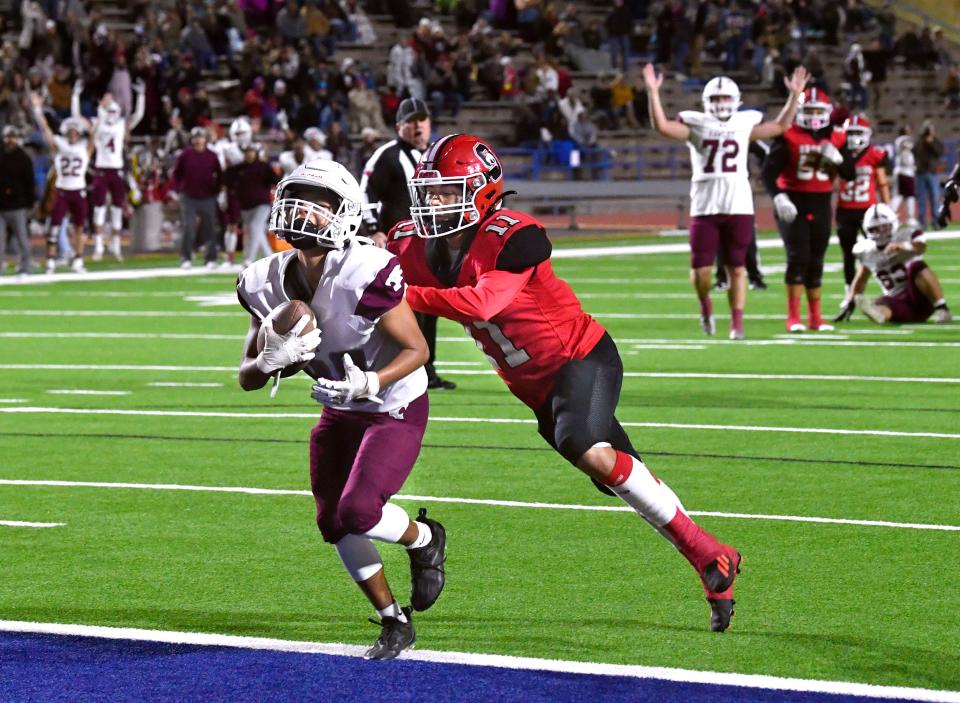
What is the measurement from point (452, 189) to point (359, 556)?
126 cm

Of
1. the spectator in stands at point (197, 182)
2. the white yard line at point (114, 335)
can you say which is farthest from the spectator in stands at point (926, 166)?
the white yard line at point (114, 335)

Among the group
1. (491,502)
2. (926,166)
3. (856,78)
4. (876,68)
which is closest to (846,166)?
(491,502)

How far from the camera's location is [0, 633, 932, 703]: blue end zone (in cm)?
512

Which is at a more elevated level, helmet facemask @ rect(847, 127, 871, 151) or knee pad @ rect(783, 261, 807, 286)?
helmet facemask @ rect(847, 127, 871, 151)

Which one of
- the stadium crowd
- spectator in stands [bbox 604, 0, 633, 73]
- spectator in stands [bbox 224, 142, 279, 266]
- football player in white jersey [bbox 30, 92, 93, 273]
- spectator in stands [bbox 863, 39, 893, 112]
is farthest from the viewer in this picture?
spectator in stands [bbox 863, 39, 893, 112]

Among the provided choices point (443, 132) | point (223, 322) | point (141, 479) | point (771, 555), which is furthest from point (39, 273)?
point (771, 555)

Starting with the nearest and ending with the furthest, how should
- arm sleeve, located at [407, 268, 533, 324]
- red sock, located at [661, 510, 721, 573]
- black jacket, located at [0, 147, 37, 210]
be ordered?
arm sleeve, located at [407, 268, 533, 324]
red sock, located at [661, 510, 721, 573]
black jacket, located at [0, 147, 37, 210]

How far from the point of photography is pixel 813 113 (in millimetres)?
14797

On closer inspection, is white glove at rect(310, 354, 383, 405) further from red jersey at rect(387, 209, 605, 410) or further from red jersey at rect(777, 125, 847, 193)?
red jersey at rect(777, 125, 847, 193)

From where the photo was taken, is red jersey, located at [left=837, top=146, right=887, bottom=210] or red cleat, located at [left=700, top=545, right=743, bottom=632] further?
red jersey, located at [left=837, top=146, right=887, bottom=210]

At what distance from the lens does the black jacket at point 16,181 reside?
71.6 feet

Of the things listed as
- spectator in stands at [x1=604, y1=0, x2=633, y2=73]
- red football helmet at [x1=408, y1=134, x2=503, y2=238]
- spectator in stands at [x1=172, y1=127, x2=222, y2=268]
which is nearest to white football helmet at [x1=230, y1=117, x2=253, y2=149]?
spectator in stands at [x1=172, y1=127, x2=222, y2=268]

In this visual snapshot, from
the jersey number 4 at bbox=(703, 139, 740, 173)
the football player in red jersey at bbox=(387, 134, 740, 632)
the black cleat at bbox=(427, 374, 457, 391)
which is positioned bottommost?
the black cleat at bbox=(427, 374, 457, 391)

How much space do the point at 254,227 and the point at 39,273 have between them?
128 inches
